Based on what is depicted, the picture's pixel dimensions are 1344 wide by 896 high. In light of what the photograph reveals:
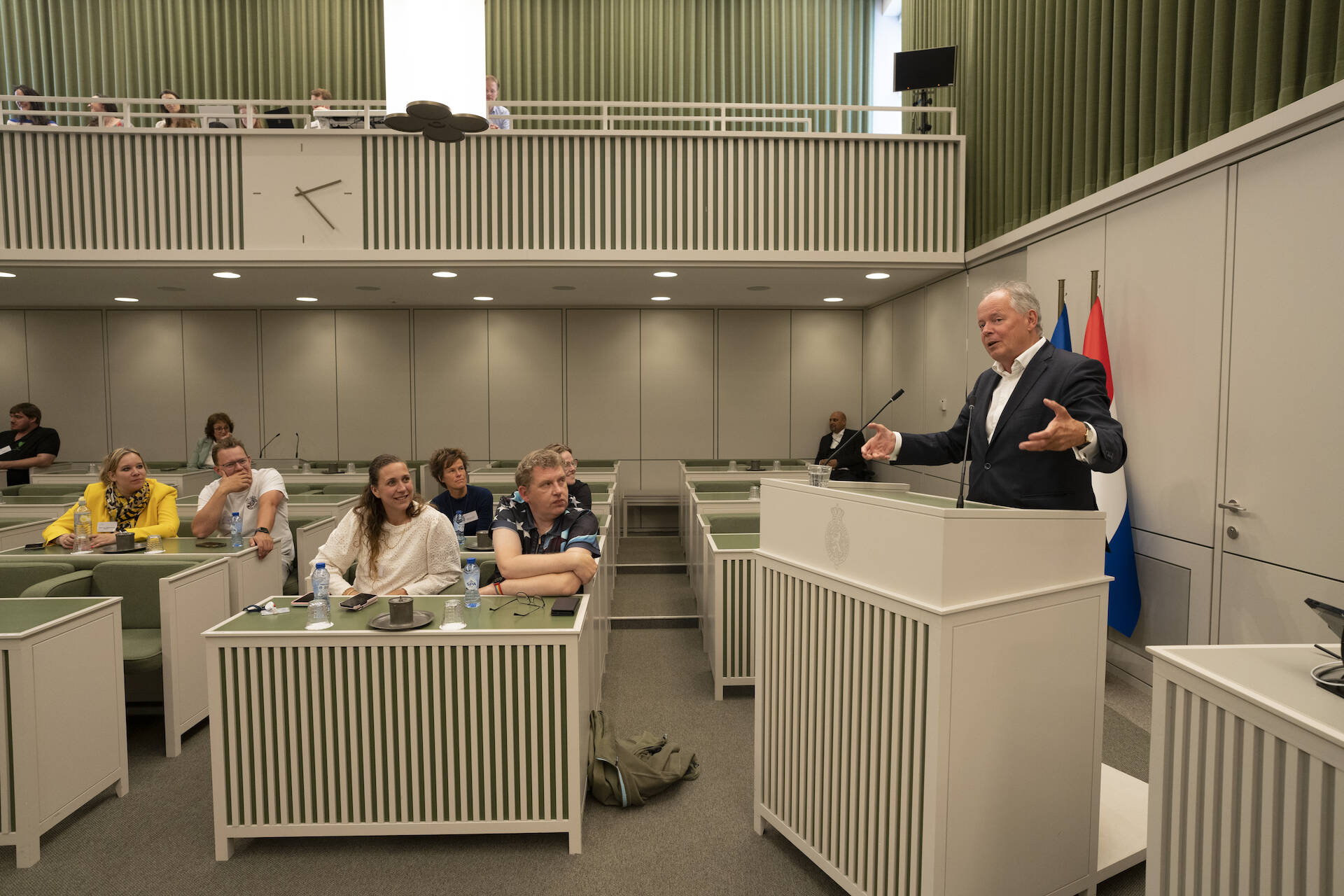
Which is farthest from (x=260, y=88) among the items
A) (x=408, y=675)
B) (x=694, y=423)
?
(x=408, y=675)

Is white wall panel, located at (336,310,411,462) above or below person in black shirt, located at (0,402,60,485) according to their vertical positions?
above

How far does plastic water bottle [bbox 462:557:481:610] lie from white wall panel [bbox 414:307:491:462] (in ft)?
21.8

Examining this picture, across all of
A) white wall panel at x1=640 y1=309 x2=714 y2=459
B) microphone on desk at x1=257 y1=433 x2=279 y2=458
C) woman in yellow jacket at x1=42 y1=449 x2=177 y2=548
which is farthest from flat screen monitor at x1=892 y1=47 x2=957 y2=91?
microphone on desk at x1=257 y1=433 x2=279 y2=458

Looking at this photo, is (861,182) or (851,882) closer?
(851,882)

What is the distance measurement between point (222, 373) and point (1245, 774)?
33.8ft

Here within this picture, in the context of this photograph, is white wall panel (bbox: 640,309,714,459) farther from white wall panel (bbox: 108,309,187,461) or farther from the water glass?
the water glass

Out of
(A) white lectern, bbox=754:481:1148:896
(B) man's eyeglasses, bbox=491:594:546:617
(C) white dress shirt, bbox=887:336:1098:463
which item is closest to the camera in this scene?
(A) white lectern, bbox=754:481:1148:896

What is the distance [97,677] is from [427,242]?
4.38m

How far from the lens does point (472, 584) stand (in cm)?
265

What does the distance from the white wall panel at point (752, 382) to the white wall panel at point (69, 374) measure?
7731 millimetres

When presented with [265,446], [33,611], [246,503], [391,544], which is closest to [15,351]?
[265,446]

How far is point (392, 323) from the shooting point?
906 centimetres

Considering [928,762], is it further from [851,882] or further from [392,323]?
[392,323]

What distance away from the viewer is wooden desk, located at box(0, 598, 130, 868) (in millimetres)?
2311
